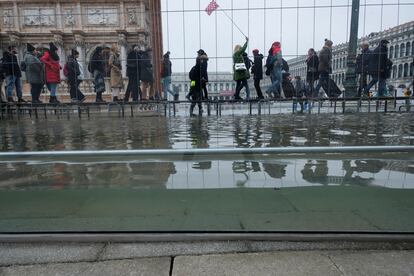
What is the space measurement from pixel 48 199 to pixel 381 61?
1092cm

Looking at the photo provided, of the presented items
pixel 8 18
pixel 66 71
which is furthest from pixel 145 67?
pixel 8 18

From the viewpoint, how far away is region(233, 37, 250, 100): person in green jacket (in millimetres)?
10938

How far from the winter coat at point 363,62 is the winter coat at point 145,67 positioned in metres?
6.61

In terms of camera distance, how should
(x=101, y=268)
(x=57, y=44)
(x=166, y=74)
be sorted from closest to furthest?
(x=101, y=268) → (x=166, y=74) → (x=57, y=44)

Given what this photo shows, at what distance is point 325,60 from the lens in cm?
1127

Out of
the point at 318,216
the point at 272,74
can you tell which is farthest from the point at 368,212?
the point at 272,74

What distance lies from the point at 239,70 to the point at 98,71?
4492mm

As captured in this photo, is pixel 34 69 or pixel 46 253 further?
pixel 34 69

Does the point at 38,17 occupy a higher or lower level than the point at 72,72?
higher

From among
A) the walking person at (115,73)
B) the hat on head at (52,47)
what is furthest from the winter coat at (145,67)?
the hat on head at (52,47)

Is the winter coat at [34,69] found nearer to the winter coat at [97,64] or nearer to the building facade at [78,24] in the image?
the building facade at [78,24]

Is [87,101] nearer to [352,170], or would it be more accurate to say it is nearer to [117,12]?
[117,12]

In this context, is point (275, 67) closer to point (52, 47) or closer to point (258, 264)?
point (52, 47)

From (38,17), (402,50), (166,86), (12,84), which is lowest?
(166,86)
